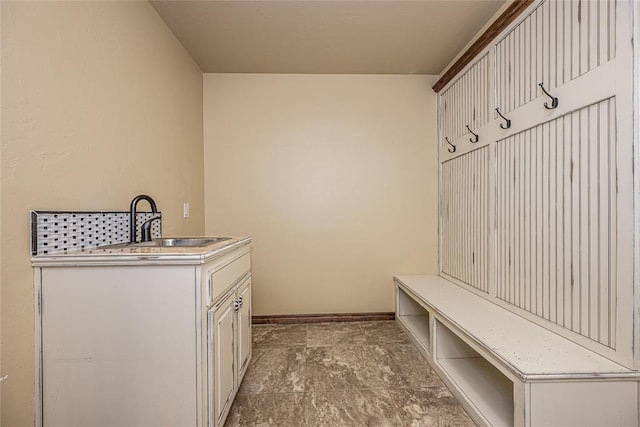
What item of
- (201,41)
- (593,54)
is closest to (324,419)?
(593,54)

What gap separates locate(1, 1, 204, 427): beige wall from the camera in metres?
1.14

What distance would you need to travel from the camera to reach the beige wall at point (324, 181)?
3137mm

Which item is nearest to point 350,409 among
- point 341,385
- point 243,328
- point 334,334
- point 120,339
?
point 341,385

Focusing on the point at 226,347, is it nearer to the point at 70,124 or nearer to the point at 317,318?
the point at 70,124

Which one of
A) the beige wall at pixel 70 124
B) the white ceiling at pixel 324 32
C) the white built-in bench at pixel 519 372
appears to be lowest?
the white built-in bench at pixel 519 372

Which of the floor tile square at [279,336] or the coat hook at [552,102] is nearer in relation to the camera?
the coat hook at [552,102]

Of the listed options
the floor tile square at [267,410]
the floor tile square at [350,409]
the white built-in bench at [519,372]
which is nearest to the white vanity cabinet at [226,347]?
the floor tile square at [267,410]

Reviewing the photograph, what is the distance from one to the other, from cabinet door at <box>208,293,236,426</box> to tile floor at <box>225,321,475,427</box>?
0.27 meters

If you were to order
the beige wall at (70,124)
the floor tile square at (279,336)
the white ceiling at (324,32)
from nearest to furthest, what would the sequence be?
1. the beige wall at (70,124)
2. the white ceiling at (324,32)
3. the floor tile square at (279,336)

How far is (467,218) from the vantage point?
2.66 metres

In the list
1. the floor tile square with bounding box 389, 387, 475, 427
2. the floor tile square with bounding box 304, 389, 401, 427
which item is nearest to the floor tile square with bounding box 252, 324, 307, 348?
the floor tile square with bounding box 304, 389, 401, 427

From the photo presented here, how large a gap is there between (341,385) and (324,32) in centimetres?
245

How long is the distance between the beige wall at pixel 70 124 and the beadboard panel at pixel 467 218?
2308 millimetres

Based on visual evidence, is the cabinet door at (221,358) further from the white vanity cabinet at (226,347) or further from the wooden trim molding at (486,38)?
the wooden trim molding at (486,38)
